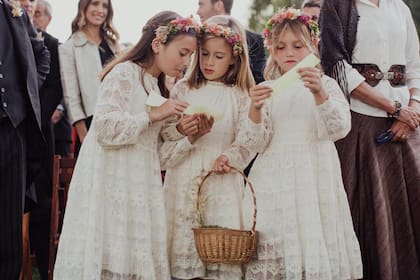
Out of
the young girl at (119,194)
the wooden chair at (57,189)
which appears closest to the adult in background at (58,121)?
the wooden chair at (57,189)

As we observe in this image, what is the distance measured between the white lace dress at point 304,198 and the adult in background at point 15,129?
1564 millimetres

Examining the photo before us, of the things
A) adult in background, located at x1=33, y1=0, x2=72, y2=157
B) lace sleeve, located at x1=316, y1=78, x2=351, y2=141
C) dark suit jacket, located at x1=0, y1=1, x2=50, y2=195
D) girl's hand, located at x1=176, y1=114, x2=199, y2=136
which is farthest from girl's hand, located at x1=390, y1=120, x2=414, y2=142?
adult in background, located at x1=33, y1=0, x2=72, y2=157

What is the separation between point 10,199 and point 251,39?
2554 millimetres

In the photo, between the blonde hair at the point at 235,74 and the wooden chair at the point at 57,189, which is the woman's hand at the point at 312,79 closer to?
the blonde hair at the point at 235,74

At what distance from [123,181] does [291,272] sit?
1.18 m

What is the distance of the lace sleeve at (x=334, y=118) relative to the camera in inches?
190

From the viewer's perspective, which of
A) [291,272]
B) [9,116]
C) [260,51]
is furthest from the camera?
[260,51]

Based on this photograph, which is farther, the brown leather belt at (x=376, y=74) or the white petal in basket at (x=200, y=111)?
the brown leather belt at (x=376, y=74)

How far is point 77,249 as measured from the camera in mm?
4820

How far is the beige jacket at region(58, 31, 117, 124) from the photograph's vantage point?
22.4ft

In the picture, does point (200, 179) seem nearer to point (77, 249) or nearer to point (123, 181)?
point (123, 181)

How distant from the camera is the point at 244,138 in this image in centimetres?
506

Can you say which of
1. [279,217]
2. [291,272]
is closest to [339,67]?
[279,217]

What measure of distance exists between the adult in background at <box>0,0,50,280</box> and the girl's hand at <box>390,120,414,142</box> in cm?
242
